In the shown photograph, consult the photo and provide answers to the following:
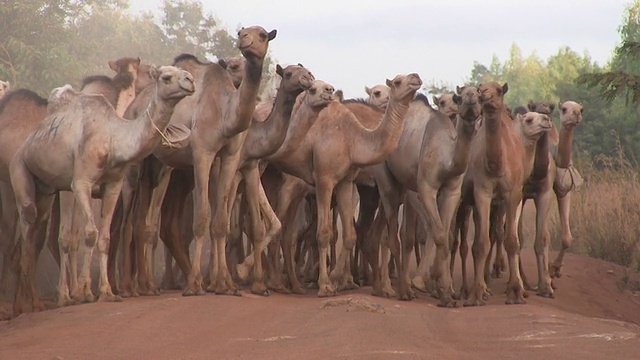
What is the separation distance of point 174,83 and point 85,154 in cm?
113

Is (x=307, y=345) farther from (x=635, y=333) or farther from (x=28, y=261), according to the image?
(x=28, y=261)

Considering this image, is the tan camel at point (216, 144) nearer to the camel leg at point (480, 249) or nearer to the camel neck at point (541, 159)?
A: the camel leg at point (480, 249)

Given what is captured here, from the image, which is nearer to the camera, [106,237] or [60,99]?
[106,237]

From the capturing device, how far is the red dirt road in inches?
340

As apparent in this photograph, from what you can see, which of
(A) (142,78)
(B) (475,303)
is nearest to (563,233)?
(B) (475,303)

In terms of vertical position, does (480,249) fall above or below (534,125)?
below

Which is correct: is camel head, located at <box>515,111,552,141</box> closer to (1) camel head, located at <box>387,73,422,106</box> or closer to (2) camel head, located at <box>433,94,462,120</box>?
(2) camel head, located at <box>433,94,462,120</box>

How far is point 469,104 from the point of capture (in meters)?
12.8

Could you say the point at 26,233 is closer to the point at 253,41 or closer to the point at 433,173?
the point at 253,41

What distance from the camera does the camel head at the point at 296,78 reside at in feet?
41.8

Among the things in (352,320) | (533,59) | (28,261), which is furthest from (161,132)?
(533,59)

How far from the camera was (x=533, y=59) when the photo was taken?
103 metres

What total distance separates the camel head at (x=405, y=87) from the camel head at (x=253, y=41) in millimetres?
2000

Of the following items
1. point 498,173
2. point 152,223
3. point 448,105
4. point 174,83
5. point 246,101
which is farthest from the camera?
point 448,105
